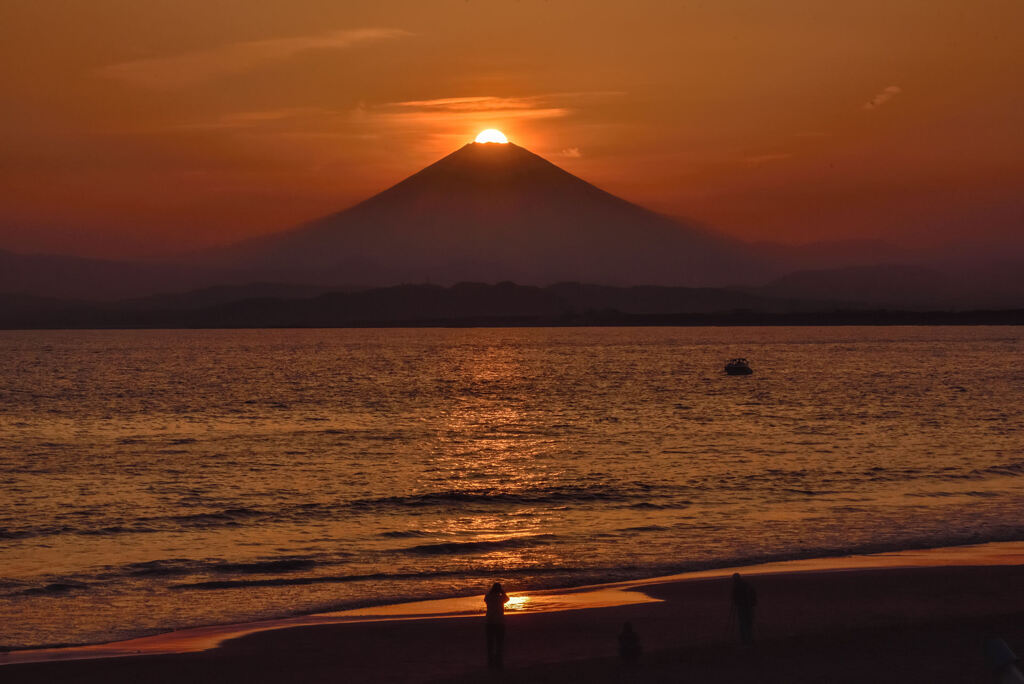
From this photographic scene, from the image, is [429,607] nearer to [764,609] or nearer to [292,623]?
[292,623]

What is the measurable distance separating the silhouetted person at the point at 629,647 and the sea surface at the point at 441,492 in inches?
281

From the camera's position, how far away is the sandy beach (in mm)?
14328

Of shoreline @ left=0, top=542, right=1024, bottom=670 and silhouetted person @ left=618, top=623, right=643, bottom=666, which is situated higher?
silhouetted person @ left=618, top=623, right=643, bottom=666

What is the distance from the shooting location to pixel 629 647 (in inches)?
564

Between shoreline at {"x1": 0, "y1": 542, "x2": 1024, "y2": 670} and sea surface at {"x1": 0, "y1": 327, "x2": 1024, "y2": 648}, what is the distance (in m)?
0.69

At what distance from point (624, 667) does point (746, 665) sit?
1621 millimetres

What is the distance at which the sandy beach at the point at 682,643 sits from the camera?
14.3m

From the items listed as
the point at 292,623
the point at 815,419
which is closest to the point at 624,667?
the point at 292,623

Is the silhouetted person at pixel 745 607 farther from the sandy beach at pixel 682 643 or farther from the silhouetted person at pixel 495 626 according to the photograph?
the silhouetted person at pixel 495 626

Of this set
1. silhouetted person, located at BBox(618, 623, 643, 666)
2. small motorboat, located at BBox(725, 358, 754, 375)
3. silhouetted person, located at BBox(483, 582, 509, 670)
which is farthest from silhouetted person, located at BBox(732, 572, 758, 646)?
small motorboat, located at BBox(725, 358, 754, 375)

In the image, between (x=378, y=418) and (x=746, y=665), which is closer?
(x=746, y=665)

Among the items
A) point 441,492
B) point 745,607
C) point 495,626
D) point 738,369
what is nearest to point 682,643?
point 745,607

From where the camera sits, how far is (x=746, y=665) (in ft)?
47.3

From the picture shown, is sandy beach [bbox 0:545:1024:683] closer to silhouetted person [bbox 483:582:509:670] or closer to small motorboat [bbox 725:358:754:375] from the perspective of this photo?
silhouetted person [bbox 483:582:509:670]
